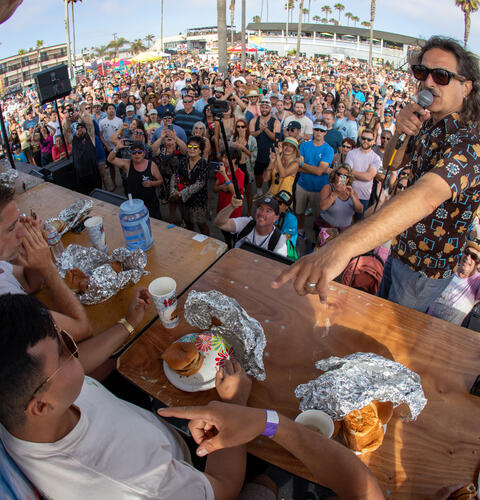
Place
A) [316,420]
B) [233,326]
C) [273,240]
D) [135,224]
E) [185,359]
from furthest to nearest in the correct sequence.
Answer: [273,240], [135,224], [233,326], [185,359], [316,420]

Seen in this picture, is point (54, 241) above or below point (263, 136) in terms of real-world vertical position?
below

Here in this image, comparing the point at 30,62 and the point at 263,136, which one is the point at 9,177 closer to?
the point at 263,136

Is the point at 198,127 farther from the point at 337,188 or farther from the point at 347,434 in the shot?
the point at 347,434

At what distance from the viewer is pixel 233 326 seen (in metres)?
1.53

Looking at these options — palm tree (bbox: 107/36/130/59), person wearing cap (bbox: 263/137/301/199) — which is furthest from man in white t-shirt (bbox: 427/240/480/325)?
palm tree (bbox: 107/36/130/59)

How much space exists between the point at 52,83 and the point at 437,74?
5.49 m

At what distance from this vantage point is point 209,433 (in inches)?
47.6

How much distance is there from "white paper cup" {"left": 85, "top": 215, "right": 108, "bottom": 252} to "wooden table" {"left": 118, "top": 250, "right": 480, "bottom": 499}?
0.95 m

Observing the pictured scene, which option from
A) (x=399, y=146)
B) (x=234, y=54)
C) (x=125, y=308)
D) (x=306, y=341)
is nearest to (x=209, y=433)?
(x=306, y=341)

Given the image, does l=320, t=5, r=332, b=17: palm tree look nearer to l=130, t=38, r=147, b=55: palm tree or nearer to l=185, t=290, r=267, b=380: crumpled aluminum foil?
l=130, t=38, r=147, b=55: palm tree

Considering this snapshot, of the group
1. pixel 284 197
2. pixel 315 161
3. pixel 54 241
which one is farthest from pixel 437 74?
pixel 315 161

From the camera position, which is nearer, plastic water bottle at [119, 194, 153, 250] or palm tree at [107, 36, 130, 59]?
plastic water bottle at [119, 194, 153, 250]

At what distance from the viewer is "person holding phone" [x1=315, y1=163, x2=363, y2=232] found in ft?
12.9

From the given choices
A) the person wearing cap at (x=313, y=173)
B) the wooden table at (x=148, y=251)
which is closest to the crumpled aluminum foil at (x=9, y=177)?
the wooden table at (x=148, y=251)
